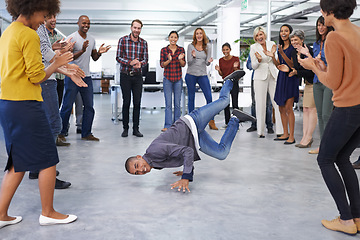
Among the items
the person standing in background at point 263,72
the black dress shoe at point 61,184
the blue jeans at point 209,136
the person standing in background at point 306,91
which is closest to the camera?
the black dress shoe at point 61,184

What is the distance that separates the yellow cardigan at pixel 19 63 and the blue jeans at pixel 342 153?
1.51 m

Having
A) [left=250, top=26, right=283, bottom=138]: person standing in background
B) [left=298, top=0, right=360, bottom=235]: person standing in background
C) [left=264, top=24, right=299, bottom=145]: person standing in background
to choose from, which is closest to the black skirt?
[left=298, top=0, right=360, bottom=235]: person standing in background

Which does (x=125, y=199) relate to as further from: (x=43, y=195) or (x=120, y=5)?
(x=120, y=5)

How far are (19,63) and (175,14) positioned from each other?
550 inches

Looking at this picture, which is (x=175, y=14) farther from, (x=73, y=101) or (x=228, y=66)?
(x=73, y=101)

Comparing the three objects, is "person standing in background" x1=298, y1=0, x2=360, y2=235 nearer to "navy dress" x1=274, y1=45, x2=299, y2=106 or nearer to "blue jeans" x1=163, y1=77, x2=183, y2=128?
"navy dress" x1=274, y1=45, x2=299, y2=106

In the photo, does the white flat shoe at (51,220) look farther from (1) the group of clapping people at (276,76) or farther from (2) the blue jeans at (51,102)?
(1) the group of clapping people at (276,76)

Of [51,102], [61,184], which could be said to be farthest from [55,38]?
[61,184]

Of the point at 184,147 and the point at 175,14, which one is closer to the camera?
the point at 184,147

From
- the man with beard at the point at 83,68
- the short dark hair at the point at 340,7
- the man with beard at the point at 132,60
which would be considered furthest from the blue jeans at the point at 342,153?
the man with beard at the point at 132,60

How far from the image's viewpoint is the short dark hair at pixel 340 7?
6.04 ft

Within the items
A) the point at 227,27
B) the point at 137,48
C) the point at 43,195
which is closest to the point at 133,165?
the point at 43,195

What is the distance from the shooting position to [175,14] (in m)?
15.3

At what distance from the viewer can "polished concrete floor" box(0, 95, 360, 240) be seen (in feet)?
6.75
